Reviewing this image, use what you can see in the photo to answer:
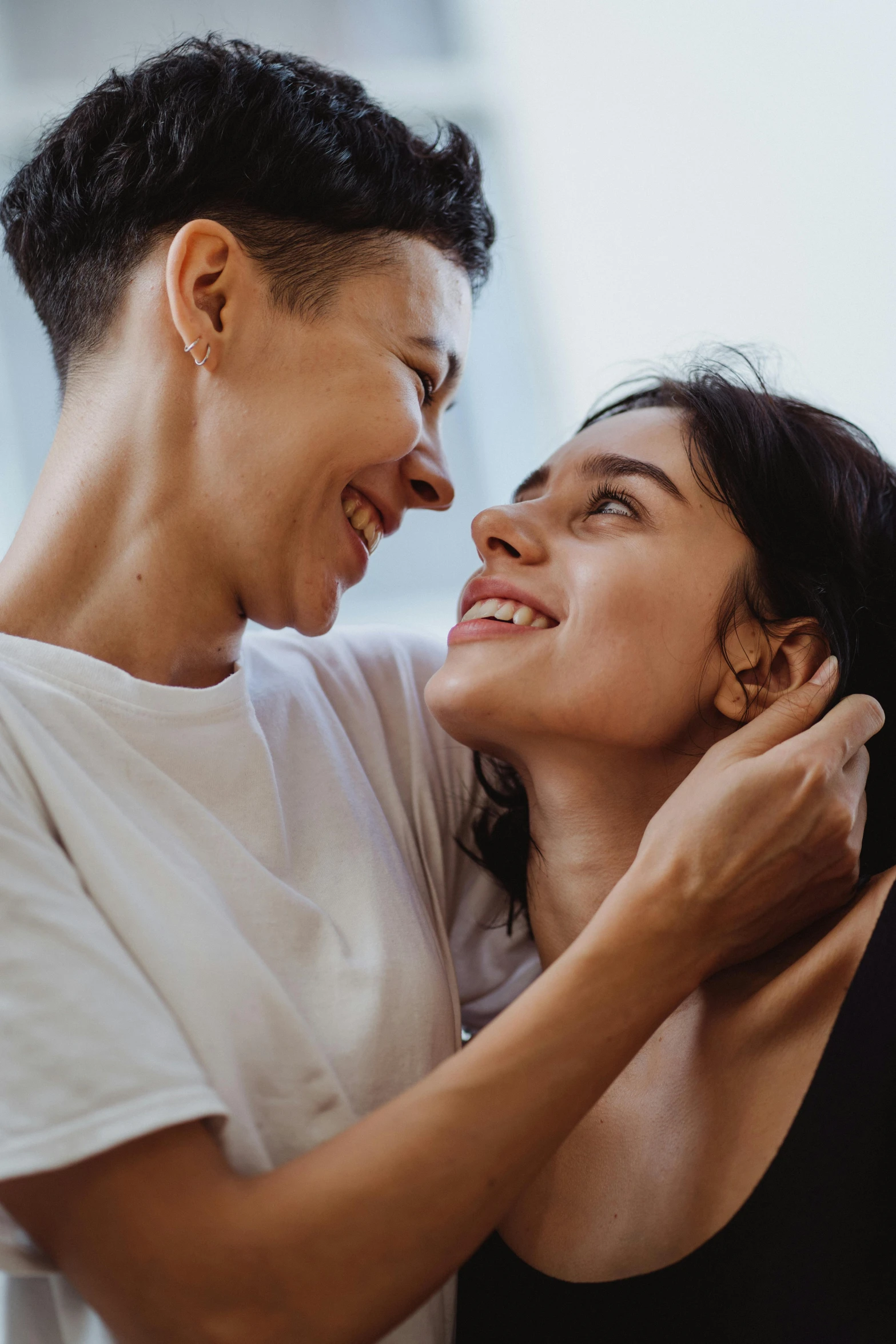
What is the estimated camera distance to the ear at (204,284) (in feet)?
3.92

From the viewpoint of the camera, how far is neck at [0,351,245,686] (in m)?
1.23

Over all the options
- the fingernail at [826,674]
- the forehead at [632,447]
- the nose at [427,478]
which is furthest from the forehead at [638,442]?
the fingernail at [826,674]

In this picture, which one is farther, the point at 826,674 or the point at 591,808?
the point at 591,808

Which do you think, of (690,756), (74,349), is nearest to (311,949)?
(690,756)

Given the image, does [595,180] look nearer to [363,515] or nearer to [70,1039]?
[363,515]

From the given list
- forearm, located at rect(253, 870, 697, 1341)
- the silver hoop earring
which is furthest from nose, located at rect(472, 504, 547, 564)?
forearm, located at rect(253, 870, 697, 1341)

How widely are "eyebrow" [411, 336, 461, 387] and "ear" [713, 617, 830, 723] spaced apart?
1.48 feet

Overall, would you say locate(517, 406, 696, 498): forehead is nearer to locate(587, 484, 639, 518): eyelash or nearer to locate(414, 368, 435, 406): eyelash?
locate(587, 484, 639, 518): eyelash

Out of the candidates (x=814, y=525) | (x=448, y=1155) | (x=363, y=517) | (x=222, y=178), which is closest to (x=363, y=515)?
(x=363, y=517)

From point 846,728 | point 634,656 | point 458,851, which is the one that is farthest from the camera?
point 458,851

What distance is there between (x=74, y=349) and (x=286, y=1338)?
40.9 inches

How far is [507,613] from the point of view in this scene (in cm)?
125

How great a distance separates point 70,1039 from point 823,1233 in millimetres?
649

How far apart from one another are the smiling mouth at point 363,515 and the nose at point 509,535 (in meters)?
0.13
